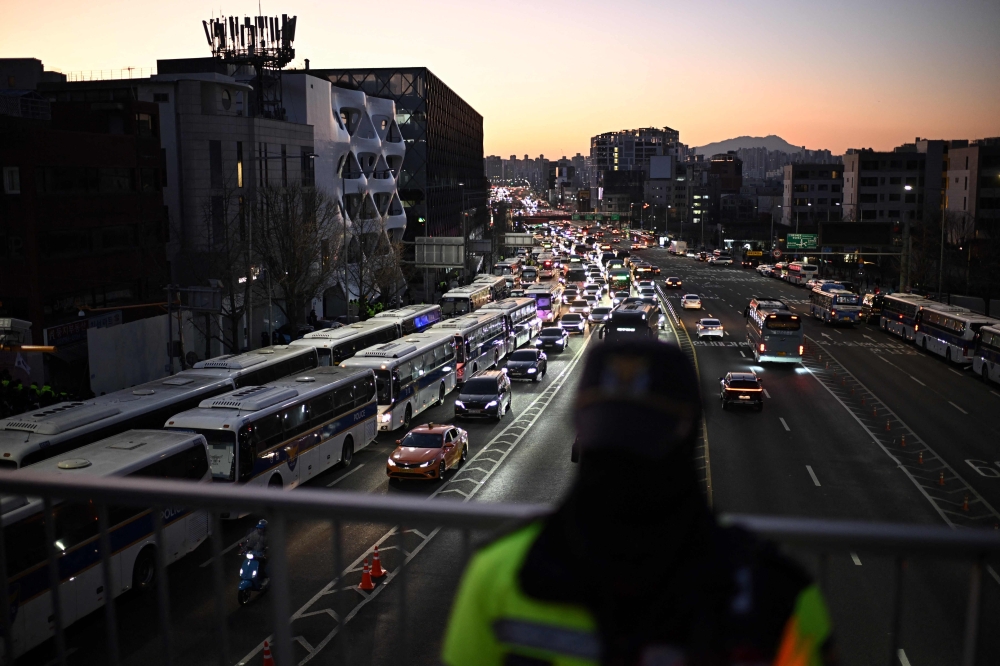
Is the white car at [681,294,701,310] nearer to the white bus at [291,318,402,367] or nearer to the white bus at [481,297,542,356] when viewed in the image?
the white bus at [481,297,542,356]

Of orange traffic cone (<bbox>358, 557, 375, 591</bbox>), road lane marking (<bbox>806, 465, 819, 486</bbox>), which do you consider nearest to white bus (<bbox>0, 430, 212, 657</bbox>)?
orange traffic cone (<bbox>358, 557, 375, 591</bbox>)

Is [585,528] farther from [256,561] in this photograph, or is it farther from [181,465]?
[181,465]

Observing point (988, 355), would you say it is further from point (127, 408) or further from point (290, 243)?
point (127, 408)

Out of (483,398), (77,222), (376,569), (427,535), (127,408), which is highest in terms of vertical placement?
(77,222)

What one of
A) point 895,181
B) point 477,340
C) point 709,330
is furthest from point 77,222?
point 895,181

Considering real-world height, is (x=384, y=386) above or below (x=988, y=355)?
above

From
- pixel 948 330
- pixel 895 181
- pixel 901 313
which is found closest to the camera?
pixel 948 330

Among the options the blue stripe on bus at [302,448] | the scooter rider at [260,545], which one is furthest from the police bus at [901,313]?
the scooter rider at [260,545]

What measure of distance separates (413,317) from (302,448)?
2076 cm

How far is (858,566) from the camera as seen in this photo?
16.1 m

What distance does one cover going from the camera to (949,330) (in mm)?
45562

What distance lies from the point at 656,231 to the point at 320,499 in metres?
200

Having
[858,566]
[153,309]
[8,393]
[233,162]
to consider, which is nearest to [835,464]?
[858,566]

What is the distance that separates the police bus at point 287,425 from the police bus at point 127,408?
4.74ft
